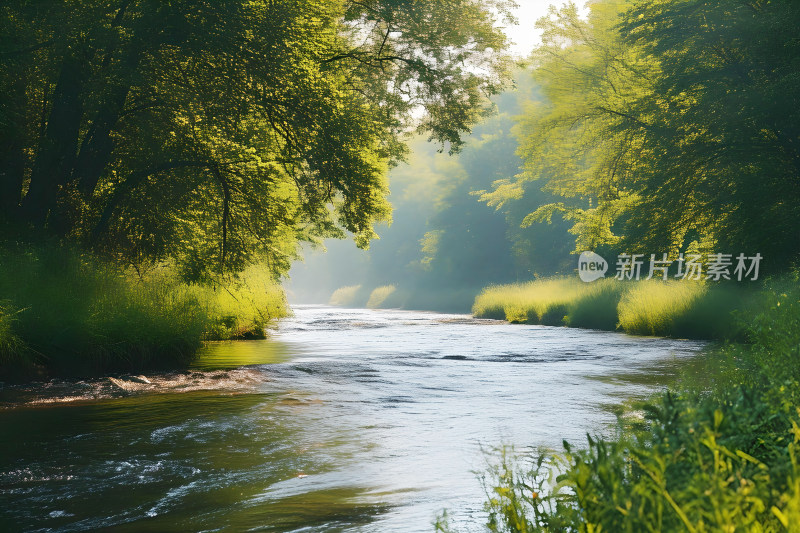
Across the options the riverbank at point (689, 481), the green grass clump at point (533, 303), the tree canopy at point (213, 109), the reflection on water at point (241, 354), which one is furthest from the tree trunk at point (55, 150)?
the green grass clump at point (533, 303)

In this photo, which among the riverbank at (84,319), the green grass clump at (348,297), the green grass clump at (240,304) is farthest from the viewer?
the green grass clump at (348,297)

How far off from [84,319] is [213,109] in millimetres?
4691

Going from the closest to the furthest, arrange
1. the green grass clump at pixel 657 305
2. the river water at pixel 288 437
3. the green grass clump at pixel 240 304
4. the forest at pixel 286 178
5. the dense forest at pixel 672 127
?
the river water at pixel 288 437, the forest at pixel 286 178, the dense forest at pixel 672 127, the green grass clump at pixel 240 304, the green grass clump at pixel 657 305

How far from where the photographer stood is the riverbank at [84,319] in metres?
10.2

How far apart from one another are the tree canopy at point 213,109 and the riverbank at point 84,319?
128 cm

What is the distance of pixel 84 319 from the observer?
35.7ft

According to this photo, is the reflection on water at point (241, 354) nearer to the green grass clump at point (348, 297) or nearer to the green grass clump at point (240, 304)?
the green grass clump at point (240, 304)

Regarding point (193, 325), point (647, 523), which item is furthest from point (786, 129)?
point (647, 523)

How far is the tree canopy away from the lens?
12.0 m

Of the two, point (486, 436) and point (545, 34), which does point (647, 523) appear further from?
point (545, 34)

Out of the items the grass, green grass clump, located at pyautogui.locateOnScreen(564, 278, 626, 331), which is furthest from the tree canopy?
green grass clump, located at pyautogui.locateOnScreen(564, 278, 626, 331)

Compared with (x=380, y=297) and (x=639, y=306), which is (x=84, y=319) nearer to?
(x=639, y=306)

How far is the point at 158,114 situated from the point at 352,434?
30.9ft

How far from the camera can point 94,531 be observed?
14.3ft
